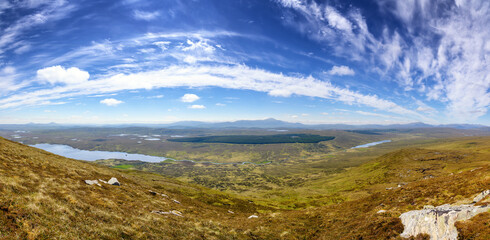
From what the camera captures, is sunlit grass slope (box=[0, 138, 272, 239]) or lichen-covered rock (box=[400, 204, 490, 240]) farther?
lichen-covered rock (box=[400, 204, 490, 240])

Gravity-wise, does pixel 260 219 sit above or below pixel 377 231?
below

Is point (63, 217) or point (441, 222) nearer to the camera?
point (441, 222)

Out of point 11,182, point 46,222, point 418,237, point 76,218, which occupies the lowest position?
point 418,237

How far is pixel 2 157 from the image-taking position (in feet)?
83.7

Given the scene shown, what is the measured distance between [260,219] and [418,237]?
26.0 meters

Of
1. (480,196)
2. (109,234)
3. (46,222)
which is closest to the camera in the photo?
(46,222)

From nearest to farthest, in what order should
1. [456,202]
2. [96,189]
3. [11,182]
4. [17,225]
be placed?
[17,225] → [11,182] → [456,202] → [96,189]

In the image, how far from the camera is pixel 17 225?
1241 cm

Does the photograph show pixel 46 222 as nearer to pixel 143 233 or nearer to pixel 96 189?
pixel 143 233

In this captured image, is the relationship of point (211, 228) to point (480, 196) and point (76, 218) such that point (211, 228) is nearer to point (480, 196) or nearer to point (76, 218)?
point (76, 218)

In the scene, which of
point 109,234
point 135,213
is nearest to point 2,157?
point 135,213

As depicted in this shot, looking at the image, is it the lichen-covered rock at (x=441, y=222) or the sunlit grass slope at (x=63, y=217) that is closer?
the sunlit grass slope at (x=63, y=217)

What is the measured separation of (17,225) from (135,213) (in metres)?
13.8

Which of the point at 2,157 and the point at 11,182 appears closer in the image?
the point at 11,182
